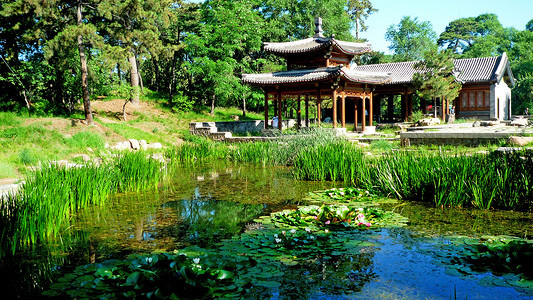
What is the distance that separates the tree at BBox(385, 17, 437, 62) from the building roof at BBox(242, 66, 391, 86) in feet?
70.1

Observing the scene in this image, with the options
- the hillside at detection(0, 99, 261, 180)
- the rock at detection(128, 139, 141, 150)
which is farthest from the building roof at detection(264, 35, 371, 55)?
the rock at detection(128, 139, 141, 150)

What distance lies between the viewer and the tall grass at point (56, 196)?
173 inches

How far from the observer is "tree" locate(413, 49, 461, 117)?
2077cm

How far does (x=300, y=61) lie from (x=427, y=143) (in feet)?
28.8

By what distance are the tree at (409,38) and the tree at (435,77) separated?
17964 millimetres

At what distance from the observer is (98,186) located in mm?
6719

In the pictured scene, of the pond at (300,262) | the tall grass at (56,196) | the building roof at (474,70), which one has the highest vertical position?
the building roof at (474,70)

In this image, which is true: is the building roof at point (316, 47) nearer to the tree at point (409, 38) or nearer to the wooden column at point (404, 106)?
the wooden column at point (404, 106)

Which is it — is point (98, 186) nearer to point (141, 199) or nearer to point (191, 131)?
point (141, 199)

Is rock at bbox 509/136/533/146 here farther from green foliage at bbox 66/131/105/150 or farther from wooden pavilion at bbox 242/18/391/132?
green foliage at bbox 66/131/105/150

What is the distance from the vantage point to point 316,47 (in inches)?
727

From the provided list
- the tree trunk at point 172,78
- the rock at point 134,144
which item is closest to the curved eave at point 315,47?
the rock at point 134,144

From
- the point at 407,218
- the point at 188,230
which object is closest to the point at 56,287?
the point at 188,230

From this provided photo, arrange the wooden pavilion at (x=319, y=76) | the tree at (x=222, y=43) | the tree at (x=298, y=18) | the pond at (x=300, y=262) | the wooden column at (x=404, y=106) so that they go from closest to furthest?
the pond at (x=300, y=262) < the wooden pavilion at (x=319, y=76) < the tree at (x=222, y=43) < the wooden column at (x=404, y=106) < the tree at (x=298, y=18)
